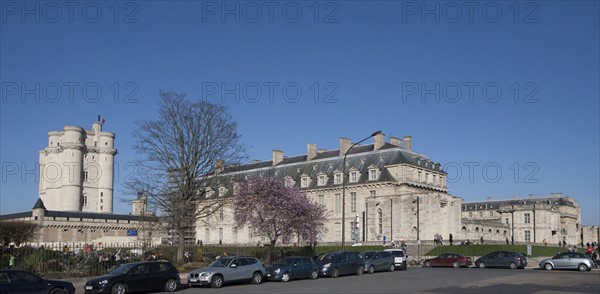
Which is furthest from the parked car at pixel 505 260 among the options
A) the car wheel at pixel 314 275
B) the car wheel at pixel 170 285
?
the car wheel at pixel 170 285

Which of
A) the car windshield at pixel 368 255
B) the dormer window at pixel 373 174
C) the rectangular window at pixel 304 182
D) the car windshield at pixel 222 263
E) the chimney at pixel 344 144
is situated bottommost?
the car windshield at pixel 368 255

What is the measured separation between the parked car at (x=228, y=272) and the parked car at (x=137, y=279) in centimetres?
147

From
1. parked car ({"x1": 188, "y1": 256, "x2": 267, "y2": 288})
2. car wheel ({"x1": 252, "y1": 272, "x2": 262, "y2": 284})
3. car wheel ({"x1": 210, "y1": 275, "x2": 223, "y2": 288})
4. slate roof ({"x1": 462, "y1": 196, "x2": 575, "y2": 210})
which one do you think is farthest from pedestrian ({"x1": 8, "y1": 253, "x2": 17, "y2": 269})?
slate roof ({"x1": 462, "y1": 196, "x2": 575, "y2": 210})

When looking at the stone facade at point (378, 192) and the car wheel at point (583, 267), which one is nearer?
the car wheel at point (583, 267)

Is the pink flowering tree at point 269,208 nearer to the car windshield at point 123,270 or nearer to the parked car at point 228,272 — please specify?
the parked car at point 228,272

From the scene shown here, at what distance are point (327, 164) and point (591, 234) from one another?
91.1 metres

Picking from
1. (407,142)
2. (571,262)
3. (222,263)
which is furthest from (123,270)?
(407,142)

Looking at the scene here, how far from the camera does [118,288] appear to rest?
2486 cm

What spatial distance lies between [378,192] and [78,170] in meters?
84.9

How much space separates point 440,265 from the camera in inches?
1788

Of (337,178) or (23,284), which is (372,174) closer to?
(337,178)

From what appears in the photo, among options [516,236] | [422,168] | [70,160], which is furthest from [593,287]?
[70,160]

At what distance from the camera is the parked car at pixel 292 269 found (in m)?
31.7

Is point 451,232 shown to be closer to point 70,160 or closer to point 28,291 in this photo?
point 28,291
